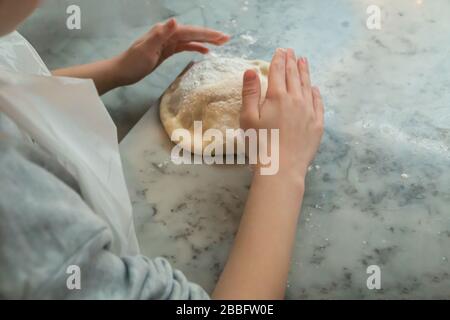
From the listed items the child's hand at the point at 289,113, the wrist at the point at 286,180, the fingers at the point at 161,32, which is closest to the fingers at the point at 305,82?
the child's hand at the point at 289,113

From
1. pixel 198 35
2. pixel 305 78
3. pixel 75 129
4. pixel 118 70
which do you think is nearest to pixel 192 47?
pixel 198 35

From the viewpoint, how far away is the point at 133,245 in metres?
0.73

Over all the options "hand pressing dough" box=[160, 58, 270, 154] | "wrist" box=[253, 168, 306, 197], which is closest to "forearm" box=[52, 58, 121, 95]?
"hand pressing dough" box=[160, 58, 270, 154]

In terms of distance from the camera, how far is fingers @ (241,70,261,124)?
0.83m

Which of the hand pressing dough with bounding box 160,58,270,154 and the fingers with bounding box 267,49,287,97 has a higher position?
the fingers with bounding box 267,49,287,97

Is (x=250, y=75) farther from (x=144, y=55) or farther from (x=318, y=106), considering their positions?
(x=144, y=55)

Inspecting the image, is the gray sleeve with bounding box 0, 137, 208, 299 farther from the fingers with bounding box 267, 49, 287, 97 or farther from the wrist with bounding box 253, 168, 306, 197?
the fingers with bounding box 267, 49, 287, 97

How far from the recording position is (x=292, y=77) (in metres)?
0.87

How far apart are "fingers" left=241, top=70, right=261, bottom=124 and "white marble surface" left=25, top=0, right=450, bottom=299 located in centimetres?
11

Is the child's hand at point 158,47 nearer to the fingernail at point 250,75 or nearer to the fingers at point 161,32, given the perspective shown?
the fingers at point 161,32

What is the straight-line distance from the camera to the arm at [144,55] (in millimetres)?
976

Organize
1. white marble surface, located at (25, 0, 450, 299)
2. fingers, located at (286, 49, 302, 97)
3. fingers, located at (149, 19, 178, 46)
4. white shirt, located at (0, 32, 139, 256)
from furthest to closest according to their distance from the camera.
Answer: fingers, located at (149, 19, 178, 46)
fingers, located at (286, 49, 302, 97)
white marble surface, located at (25, 0, 450, 299)
white shirt, located at (0, 32, 139, 256)

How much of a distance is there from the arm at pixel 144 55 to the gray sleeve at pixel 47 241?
0.50 metres
